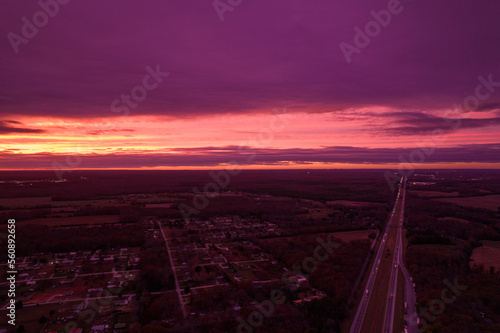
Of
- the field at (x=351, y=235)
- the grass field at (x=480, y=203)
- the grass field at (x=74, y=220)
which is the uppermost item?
the grass field at (x=74, y=220)

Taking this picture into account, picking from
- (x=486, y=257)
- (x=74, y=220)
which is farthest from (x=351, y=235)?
(x=74, y=220)

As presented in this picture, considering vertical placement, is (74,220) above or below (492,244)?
above

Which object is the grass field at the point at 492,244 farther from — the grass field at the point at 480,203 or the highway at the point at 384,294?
the grass field at the point at 480,203

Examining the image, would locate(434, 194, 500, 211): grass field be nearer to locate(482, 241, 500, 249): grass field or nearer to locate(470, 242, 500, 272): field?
locate(482, 241, 500, 249): grass field

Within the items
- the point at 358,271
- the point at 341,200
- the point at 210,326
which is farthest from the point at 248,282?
the point at 341,200

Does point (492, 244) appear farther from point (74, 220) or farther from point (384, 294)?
point (74, 220)

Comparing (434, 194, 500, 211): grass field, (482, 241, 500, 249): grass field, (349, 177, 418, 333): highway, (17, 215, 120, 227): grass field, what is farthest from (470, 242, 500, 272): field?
(17, 215, 120, 227): grass field

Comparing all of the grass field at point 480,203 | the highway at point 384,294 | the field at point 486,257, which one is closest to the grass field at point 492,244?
the field at point 486,257
